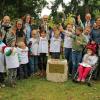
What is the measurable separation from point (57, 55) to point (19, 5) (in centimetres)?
906

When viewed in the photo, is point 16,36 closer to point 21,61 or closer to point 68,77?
point 21,61

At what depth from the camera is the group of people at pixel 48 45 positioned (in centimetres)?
1020

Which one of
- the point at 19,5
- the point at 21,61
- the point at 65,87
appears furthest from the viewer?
the point at 19,5

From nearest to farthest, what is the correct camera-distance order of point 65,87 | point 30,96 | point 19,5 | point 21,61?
1. point 30,96
2. point 65,87
3. point 21,61
4. point 19,5

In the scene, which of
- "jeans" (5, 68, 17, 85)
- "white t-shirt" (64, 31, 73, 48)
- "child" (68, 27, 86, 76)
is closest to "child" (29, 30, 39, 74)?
"white t-shirt" (64, 31, 73, 48)

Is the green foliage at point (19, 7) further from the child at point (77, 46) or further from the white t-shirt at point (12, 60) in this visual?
the white t-shirt at point (12, 60)

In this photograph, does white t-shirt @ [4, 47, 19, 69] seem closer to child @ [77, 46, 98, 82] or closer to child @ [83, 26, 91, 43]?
child @ [77, 46, 98, 82]

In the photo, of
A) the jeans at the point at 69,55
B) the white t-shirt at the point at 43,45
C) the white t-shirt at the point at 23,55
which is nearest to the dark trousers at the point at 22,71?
the white t-shirt at the point at 23,55

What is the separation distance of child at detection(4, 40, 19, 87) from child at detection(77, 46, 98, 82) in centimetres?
186

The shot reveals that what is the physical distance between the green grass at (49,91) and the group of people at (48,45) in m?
0.40

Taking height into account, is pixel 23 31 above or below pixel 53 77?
above

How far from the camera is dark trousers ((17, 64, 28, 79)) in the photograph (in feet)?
34.7

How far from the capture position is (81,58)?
10.8 m

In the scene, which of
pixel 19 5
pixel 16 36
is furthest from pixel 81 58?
pixel 19 5
